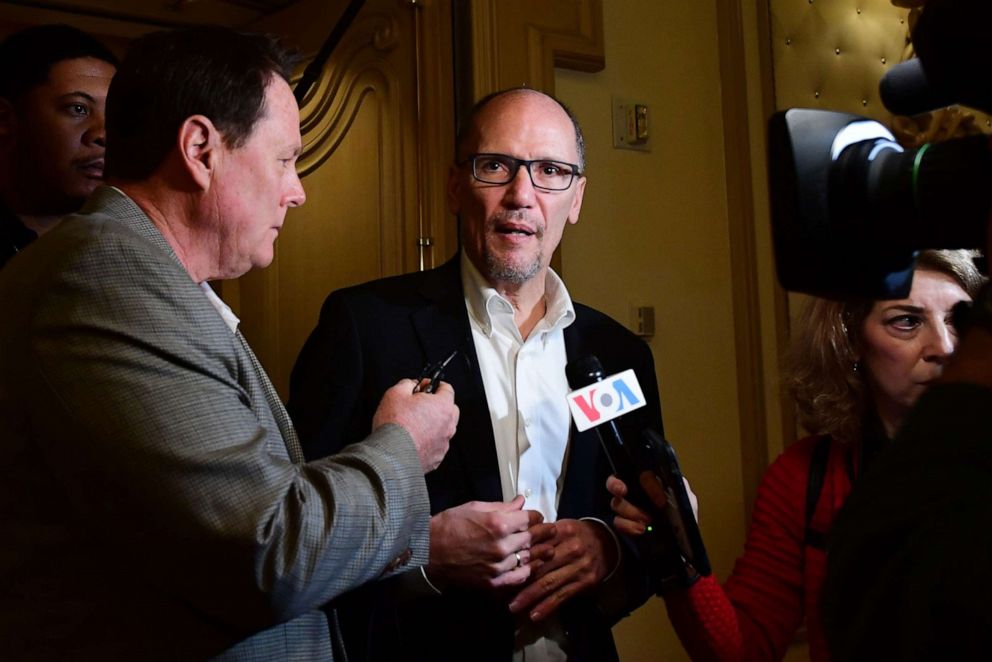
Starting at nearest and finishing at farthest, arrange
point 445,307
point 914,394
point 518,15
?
point 914,394 < point 445,307 < point 518,15

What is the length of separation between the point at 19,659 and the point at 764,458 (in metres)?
2.62

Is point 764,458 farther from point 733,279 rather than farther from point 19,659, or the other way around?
point 19,659

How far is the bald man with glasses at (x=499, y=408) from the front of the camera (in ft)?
5.29

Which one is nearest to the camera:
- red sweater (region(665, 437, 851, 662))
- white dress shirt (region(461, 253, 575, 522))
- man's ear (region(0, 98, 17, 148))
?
red sweater (region(665, 437, 851, 662))

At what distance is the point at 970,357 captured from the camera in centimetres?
59

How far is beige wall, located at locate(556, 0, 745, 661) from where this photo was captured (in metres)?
3.19

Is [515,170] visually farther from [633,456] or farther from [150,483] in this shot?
[150,483]

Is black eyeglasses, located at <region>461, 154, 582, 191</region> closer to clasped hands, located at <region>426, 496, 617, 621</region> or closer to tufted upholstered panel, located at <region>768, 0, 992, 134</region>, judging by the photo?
clasped hands, located at <region>426, 496, 617, 621</region>

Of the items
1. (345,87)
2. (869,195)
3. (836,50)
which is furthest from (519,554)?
(836,50)

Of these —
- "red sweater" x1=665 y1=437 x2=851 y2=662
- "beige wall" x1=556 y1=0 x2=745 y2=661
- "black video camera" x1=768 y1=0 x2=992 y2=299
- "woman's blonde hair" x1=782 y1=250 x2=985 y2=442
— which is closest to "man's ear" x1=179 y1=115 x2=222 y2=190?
"black video camera" x1=768 y1=0 x2=992 y2=299

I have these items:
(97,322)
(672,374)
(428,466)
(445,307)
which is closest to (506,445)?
(445,307)

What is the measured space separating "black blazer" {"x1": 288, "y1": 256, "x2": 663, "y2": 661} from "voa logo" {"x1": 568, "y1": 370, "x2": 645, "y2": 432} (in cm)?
28

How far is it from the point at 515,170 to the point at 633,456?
24.8 inches

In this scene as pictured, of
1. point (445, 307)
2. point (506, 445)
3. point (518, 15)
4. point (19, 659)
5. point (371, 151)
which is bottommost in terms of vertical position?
point (19, 659)
